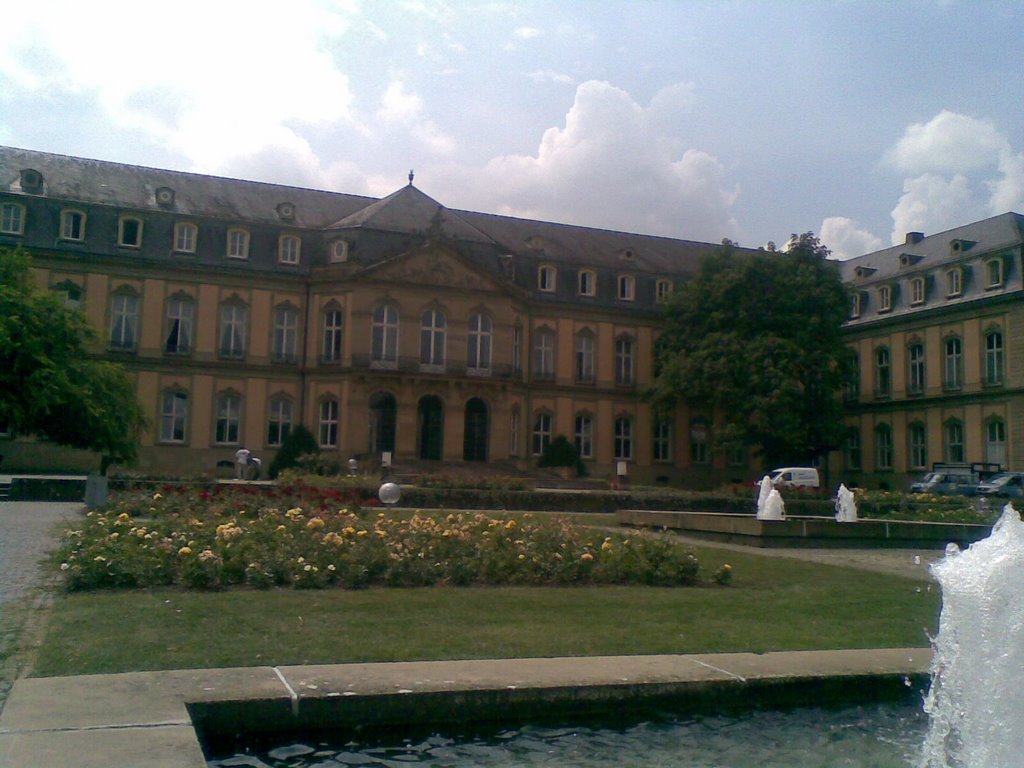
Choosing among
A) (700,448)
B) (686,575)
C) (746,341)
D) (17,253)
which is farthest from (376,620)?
(700,448)

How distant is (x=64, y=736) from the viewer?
583cm

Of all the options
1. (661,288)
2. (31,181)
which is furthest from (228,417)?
(661,288)

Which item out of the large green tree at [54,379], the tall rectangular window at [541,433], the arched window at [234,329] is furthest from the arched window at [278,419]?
the large green tree at [54,379]

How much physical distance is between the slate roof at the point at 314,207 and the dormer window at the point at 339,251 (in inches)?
36.3

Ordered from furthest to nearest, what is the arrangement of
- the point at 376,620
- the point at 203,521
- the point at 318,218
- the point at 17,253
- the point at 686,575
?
the point at 318,218, the point at 17,253, the point at 203,521, the point at 686,575, the point at 376,620

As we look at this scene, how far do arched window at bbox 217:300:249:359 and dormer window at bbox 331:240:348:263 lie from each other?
551cm

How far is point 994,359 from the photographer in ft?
172

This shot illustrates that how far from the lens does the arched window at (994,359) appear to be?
171 ft

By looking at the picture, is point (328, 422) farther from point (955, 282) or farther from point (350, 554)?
point (350, 554)

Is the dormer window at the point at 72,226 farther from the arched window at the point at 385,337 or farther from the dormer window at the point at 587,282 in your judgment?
the dormer window at the point at 587,282

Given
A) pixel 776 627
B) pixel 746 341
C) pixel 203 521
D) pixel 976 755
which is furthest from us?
pixel 746 341

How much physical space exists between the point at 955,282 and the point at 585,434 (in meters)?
22.4

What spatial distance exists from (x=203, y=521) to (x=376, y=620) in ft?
22.6

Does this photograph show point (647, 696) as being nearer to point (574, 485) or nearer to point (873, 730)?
point (873, 730)
